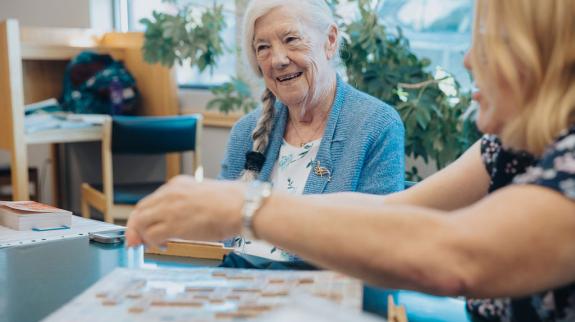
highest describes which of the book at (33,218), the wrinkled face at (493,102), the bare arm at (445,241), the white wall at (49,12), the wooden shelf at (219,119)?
the white wall at (49,12)

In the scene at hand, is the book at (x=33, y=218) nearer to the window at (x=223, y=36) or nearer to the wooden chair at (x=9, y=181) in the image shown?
the window at (x=223, y=36)

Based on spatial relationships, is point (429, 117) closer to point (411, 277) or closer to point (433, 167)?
point (433, 167)

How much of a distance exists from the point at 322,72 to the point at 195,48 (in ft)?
4.52

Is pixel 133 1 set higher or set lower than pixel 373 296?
higher

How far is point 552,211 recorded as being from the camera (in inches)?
28.7

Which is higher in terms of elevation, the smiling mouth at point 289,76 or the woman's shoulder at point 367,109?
the smiling mouth at point 289,76

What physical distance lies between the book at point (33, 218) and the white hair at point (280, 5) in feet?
2.37

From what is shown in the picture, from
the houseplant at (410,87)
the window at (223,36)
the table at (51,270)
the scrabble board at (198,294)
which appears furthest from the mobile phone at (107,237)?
the window at (223,36)

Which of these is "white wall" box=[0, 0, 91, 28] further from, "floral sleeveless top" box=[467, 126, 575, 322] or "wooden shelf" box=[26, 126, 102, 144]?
"floral sleeveless top" box=[467, 126, 575, 322]

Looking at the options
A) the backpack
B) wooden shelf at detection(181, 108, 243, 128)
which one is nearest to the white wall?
the backpack

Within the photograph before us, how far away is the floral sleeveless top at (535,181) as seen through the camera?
29.9 inches

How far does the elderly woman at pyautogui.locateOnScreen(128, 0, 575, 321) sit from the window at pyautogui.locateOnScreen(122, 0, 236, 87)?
10.3ft

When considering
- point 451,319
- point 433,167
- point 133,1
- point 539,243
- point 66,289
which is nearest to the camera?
point 539,243

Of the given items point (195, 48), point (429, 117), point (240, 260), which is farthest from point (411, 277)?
point (195, 48)
